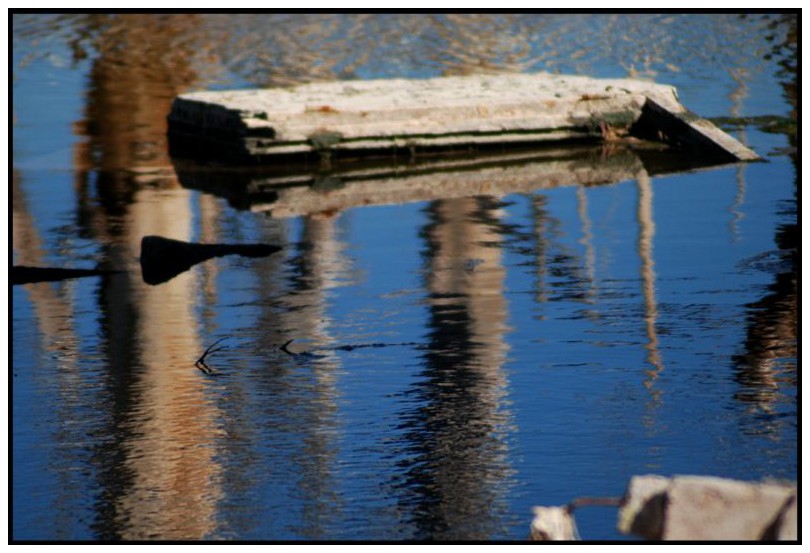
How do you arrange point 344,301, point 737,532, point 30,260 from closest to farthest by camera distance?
point 737,532
point 344,301
point 30,260

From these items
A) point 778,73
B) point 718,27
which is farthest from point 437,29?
point 778,73

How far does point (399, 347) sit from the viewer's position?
6.91 meters

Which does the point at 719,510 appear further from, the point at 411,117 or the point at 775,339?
the point at 411,117

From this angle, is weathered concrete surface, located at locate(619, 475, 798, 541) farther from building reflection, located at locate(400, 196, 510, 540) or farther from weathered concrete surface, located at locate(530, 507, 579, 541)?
building reflection, located at locate(400, 196, 510, 540)

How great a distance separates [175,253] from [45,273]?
788 mm

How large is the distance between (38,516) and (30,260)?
462 cm

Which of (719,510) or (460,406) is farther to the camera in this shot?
(460,406)

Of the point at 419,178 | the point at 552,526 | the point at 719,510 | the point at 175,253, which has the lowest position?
the point at 419,178

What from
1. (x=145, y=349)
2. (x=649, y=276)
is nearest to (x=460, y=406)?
(x=145, y=349)

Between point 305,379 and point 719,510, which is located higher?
point 719,510

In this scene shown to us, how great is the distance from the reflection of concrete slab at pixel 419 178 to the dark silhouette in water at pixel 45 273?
2.04 meters

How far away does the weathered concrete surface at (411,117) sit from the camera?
12.8 m

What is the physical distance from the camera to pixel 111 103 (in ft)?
56.2

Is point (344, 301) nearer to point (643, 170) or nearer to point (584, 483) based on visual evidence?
point (584, 483)
